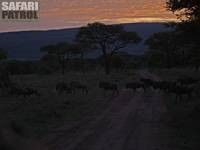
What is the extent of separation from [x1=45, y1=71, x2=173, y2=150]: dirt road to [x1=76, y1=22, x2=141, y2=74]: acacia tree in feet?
151

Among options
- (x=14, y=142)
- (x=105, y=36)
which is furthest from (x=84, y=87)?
(x=105, y=36)

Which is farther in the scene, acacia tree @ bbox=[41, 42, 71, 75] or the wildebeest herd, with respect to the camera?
acacia tree @ bbox=[41, 42, 71, 75]

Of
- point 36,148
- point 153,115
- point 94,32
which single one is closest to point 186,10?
point 153,115

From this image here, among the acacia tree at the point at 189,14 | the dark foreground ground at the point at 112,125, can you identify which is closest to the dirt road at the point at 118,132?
the dark foreground ground at the point at 112,125

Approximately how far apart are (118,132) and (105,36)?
179 ft

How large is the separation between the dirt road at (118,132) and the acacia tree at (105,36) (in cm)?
4609

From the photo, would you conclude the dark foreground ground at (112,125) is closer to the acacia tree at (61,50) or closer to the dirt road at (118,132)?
the dirt road at (118,132)

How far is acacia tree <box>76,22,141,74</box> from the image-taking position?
6825 centimetres

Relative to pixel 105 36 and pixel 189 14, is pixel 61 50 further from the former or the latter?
pixel 189 14

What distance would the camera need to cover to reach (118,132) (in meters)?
14.8

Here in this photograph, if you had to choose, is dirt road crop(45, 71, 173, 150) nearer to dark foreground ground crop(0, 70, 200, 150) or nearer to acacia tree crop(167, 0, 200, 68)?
dark foreground ground crop(0, 70, 200, 150)

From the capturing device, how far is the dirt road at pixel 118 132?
39.2 ft

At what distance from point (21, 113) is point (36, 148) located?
717 inches

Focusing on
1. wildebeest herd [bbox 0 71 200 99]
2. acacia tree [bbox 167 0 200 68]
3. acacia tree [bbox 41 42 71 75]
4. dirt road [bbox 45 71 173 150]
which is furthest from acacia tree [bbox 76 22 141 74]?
acacia tree [bbox 167 0 200 68]
